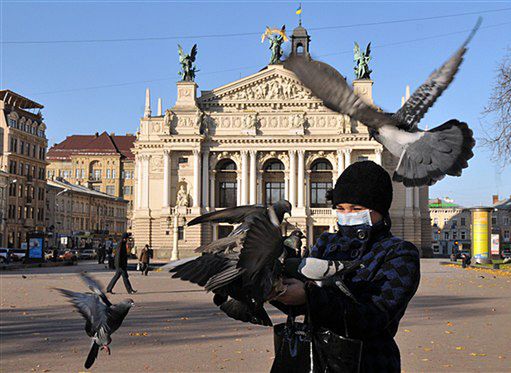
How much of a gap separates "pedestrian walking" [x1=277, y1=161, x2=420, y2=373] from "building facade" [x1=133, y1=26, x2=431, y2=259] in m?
71.2

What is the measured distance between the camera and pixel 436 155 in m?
3.11

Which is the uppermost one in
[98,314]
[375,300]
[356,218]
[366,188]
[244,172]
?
[244,172]

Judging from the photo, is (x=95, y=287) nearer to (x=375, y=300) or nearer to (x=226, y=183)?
(x=375, y=300)

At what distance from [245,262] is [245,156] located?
74.7m

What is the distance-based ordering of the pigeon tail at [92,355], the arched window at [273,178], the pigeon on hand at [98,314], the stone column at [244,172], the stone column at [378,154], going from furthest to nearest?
the arched window at [273,178] → the stone column at [244,172] → the stone column at [378,154] → the pigeon on hand at [98,314] → the pigeon tail at [92,355]

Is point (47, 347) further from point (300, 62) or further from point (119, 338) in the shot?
point (300, 62)

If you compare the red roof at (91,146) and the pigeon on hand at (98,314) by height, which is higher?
the red roof at (91,146)

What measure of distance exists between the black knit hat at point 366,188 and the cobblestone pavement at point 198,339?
3.18 meters

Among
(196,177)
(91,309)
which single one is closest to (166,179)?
(196,177)

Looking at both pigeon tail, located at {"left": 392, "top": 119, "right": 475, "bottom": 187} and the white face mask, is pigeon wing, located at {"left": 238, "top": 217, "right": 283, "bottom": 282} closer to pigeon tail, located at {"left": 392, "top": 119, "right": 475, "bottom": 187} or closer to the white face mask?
the white face mask

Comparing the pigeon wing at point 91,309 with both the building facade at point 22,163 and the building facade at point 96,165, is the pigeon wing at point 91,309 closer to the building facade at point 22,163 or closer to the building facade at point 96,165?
the building facade at point 22,163

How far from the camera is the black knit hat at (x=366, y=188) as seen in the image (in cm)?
330

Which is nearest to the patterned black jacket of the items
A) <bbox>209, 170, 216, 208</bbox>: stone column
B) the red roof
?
<bbox>209, 170, 216, 208</bbox>: stone column

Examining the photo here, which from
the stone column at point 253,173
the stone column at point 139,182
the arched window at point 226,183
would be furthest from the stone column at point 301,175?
the stone column at point 139,182
